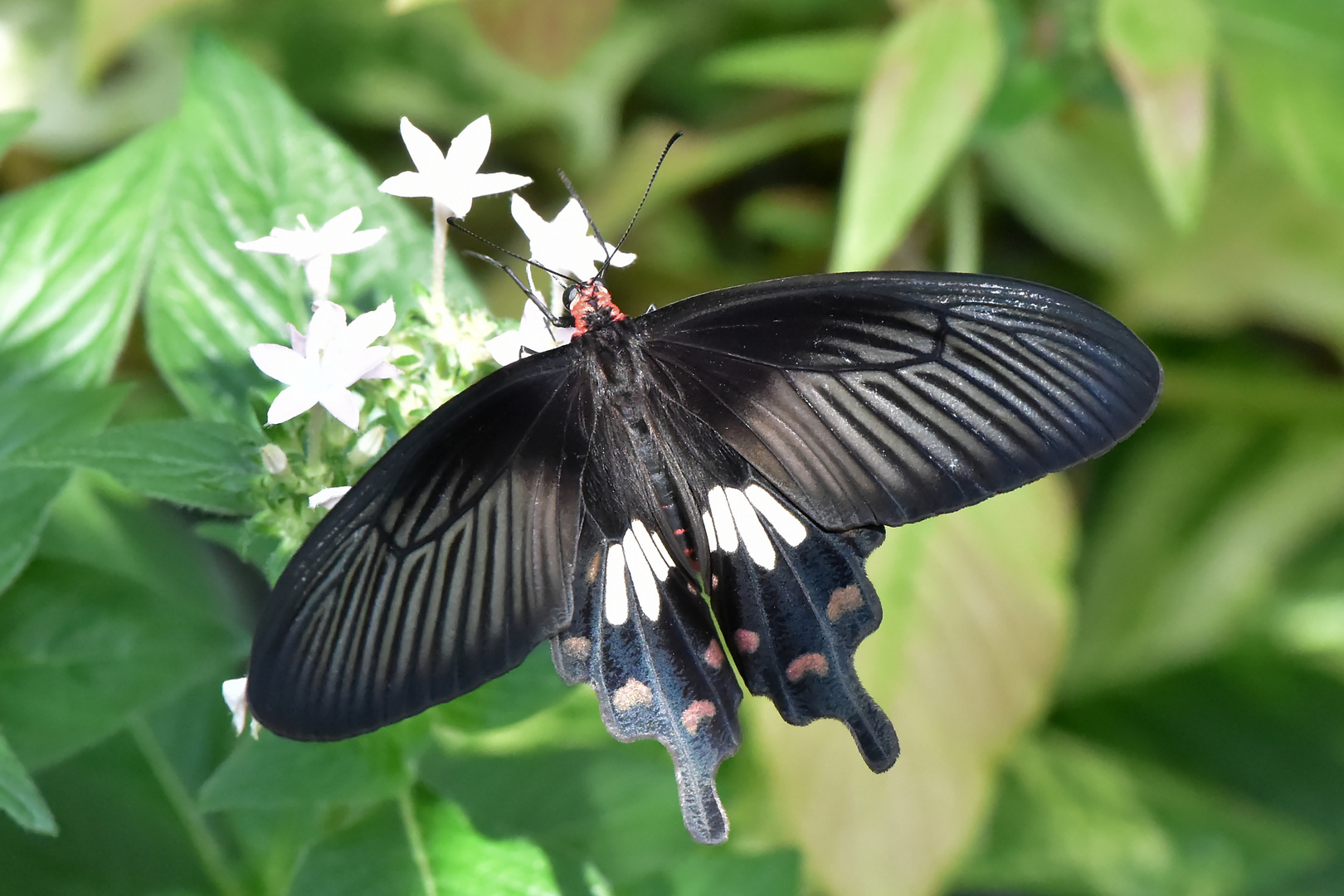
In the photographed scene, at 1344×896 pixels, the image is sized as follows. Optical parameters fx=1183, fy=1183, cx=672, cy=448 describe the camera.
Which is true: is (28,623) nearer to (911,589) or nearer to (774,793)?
(774,793)

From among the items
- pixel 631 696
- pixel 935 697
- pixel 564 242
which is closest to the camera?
pixel 631 696

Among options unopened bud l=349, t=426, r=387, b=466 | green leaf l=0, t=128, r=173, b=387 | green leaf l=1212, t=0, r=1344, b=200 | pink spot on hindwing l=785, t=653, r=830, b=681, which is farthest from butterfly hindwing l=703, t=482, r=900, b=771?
green leaf l=1212, t=0, r=1344, b=200

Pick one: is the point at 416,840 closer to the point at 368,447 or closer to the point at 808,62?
the point at 368,447

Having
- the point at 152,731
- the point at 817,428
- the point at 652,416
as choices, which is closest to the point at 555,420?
the point at 652,416

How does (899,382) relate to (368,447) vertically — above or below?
below

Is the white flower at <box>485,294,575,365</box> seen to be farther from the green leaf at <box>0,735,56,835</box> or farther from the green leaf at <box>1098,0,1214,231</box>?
the green leaf at <box>1098,0,1214,231</box>

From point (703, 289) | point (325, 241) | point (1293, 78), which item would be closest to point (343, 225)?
point (325, 241)

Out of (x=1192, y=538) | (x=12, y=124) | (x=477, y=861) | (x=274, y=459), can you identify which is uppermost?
(x=12, y=124)
